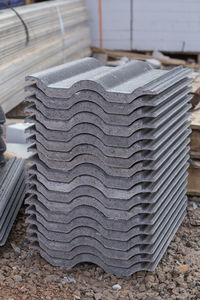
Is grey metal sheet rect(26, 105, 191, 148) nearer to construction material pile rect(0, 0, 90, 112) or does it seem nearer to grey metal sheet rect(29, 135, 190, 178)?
grey metal sheet rect(29, 135, 190, 178)

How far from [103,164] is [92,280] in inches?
37.7

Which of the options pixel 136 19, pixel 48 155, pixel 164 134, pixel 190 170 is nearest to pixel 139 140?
pixel 164 134

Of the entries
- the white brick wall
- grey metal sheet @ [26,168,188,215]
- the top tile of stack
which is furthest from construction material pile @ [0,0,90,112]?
grey metal sheet @ [26,168,188,215]

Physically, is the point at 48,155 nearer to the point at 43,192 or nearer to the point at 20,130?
the point at 43,192

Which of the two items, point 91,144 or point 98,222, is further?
point 98,222

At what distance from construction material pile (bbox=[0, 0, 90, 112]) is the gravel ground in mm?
3205

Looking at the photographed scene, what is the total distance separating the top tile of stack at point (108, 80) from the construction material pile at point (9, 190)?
0.98 metres

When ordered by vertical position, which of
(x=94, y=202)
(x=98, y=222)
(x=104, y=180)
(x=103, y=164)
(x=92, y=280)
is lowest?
(x=92, y=280)

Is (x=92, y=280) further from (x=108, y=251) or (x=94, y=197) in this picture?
(x=94, y=197)

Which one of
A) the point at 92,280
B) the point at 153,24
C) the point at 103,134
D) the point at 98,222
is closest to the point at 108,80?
the point at 103,134

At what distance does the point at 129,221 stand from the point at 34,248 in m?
0.93

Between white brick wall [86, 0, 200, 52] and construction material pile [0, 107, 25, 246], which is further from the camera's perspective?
white brick wall [86, 0, 200, 52]

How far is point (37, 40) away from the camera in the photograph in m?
8.02

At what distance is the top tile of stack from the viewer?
308 cm
